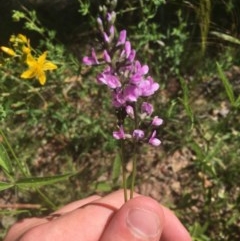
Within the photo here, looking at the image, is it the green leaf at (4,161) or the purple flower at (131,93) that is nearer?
the purple flower at (131,93)

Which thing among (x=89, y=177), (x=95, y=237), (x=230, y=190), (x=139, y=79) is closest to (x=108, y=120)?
(x=89, y=177)

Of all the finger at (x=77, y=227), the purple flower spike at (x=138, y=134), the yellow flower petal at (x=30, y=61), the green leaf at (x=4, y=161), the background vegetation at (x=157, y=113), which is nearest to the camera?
the purple flower spike at (x=138, y=134)

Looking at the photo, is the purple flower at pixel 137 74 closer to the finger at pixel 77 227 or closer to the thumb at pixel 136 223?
the thumb at pixel 136 223

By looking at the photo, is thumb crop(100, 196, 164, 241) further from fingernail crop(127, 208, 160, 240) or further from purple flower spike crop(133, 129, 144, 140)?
purple flower spike crop(133, 129, 144, 140)

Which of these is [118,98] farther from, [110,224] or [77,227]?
[77,227]

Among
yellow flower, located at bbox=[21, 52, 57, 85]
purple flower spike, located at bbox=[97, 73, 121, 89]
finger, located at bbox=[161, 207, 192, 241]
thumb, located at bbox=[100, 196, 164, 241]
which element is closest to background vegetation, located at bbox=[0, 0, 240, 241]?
yellow flower, located at bbox=[21, 52, 57, 85]

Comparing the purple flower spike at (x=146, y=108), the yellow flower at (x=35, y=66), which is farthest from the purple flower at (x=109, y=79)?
the yellow flower at (x=35, y=66)

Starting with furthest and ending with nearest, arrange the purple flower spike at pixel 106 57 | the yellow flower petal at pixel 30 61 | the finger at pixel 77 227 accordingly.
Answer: the yellow flower petal at pixel 30 61
the finger at pixel 77 227
the purple flower spike at pixel 106 57
